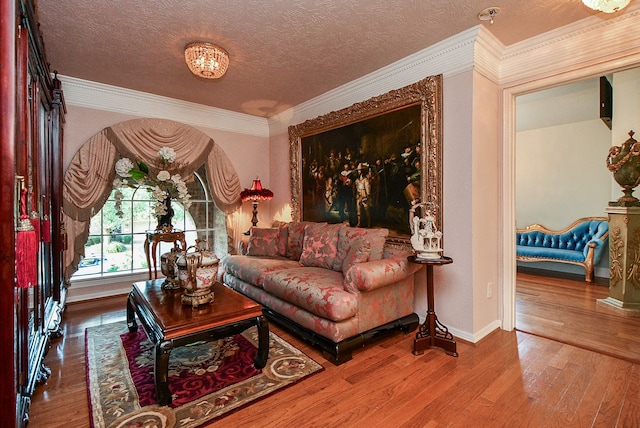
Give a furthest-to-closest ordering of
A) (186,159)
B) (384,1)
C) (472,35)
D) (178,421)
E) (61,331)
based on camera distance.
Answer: (186,159)
(61,331)
(472,35)
(384,1)
(178,421)

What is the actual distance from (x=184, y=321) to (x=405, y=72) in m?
2.93

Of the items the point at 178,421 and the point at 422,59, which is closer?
the point at 178,421

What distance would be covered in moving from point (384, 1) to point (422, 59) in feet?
2.89

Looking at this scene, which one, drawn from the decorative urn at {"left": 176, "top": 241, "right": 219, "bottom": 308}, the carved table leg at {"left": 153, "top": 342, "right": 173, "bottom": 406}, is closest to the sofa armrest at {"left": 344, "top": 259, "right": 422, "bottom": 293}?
the decorative urn at {"left": 176, "top": 241, "right": 219, "bottom": 308}

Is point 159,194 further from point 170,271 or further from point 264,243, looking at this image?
point 170,271

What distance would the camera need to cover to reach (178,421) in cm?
165

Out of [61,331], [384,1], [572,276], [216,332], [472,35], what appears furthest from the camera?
[572,276]

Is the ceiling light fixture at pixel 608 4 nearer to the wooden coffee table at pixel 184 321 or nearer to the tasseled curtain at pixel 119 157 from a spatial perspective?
the wooden coffee table at pixel 184 321

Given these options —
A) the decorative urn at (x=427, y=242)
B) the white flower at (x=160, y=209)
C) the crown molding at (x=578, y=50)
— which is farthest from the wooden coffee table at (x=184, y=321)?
the crown molding at (x=578, y=50)

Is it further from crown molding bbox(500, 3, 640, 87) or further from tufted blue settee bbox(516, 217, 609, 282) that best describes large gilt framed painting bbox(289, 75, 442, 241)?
tufted blue settee bbox(516, 217, 609, 282)

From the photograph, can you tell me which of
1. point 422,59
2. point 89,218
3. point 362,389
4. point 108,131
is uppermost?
point 422,59

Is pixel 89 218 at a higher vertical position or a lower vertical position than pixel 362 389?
higher

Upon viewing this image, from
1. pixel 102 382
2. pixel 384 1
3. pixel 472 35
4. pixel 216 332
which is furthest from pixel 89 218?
pixel 472 35

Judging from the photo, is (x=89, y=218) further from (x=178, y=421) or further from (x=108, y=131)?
(x=178, y=421)
